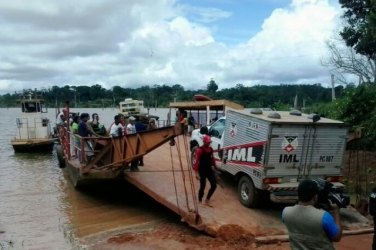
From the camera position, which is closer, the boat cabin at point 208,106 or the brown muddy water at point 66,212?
the brown muddy water at point 66,212

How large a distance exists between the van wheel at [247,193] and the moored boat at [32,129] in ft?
66.6

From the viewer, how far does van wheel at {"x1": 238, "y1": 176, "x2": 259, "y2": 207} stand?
9570 mm

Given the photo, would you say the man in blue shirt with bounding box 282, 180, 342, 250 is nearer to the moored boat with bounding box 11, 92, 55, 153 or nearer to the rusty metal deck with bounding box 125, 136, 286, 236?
the rusty metal deck with bounding box 125, 136, 286, 236

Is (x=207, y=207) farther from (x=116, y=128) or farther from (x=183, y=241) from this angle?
(x=116, y=128)

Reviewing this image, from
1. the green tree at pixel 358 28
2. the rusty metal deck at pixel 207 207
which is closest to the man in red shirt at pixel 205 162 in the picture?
the rusty metal deck at pixel 207 207

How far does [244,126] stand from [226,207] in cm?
179

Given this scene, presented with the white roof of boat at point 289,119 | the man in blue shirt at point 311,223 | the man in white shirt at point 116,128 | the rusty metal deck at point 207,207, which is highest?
the white roof of boat at point 289,119

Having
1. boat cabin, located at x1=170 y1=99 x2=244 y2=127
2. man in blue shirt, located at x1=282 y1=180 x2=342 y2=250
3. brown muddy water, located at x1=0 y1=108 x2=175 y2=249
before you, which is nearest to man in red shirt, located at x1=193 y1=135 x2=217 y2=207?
brown muddy water, located at x1=0 y1=108 x2=175 y2=249

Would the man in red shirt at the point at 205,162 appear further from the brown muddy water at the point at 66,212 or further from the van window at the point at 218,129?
the van window at the point at 218,129

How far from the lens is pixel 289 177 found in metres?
9.33

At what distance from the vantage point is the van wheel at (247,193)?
31.4 feet

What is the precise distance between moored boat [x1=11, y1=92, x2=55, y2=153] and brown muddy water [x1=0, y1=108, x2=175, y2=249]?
9.91 meters

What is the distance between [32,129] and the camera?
28547mm

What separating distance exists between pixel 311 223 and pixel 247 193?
238 inches
